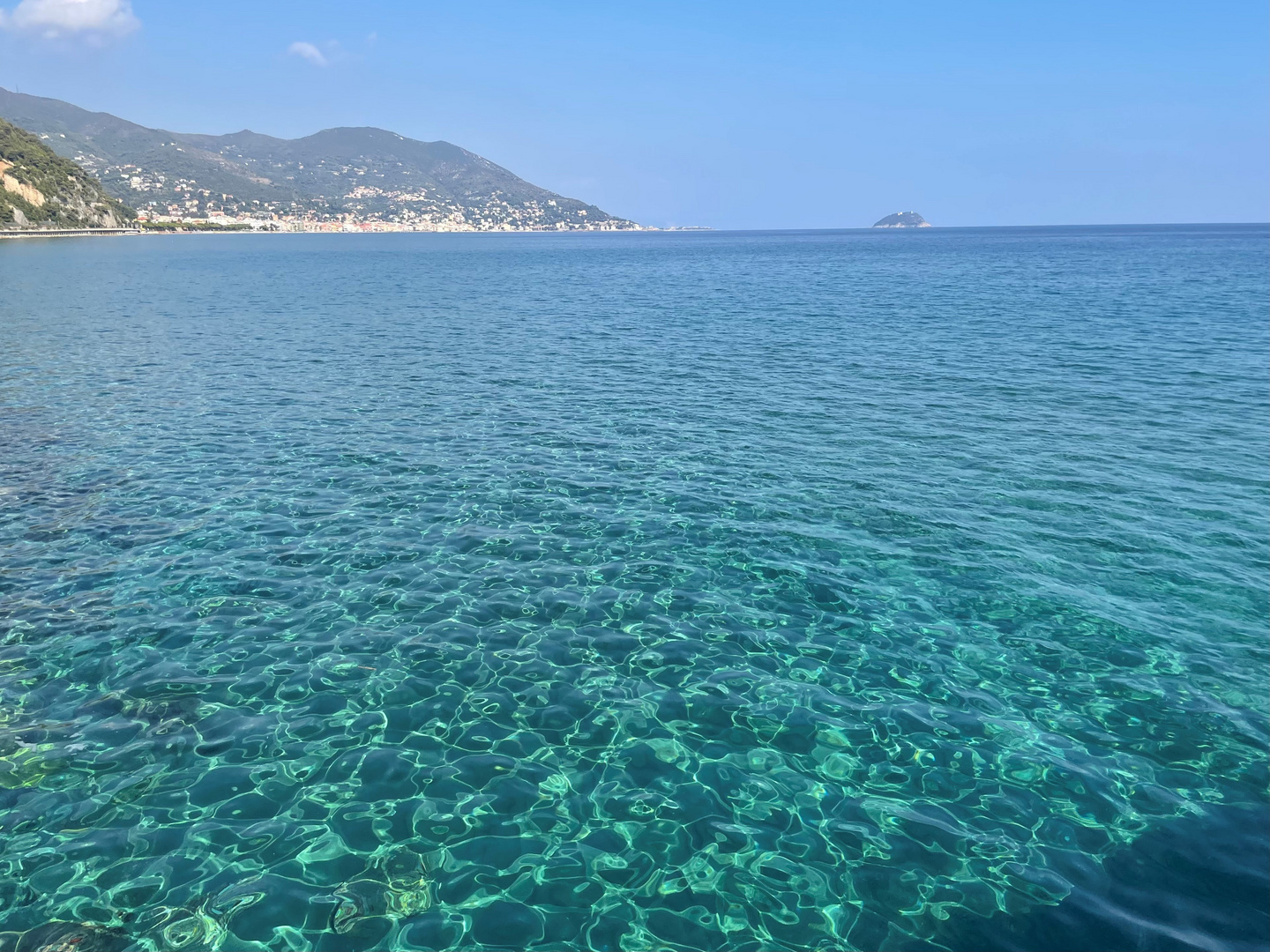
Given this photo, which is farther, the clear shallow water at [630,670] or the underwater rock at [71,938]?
the clear shallow water at [630,670]

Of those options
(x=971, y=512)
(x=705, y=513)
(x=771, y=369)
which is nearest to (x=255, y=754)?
(x=705, y=513)

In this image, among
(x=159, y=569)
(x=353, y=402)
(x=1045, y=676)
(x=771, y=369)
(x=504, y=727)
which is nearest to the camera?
(x=504, y=727)

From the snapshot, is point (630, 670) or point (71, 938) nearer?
point (71, 938)

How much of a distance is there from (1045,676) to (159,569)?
19.3 meters

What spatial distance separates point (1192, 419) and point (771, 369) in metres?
19.1

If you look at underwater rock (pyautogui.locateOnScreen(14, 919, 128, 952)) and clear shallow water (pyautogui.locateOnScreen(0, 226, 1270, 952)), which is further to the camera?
clear shallow water (pyautogui.locateOnScreen(0, 226, 1270, 952))

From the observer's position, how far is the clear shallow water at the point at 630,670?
29.4 ft

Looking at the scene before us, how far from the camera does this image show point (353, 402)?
31.5 meters

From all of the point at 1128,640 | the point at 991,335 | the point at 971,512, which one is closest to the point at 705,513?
the point at 971,512

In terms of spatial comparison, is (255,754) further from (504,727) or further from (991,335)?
(991,335)

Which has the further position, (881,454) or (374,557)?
(881,454)

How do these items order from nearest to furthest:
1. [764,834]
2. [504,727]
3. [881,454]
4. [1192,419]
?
[764,834], [504,727], [881,454], [1192,419]

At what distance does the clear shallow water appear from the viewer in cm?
895

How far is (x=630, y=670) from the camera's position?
13445 mm
